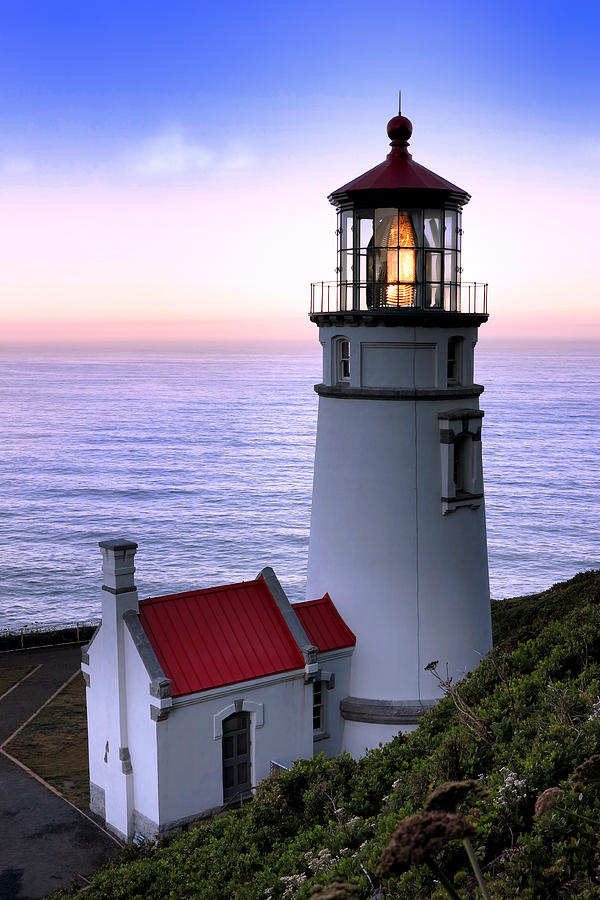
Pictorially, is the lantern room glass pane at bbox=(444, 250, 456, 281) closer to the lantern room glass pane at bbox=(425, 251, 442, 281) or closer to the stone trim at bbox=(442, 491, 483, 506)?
the lantern room glass pane at bbox=(425, 251, 442, 281)

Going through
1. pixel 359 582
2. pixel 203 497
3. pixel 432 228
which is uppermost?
pixel 432 228

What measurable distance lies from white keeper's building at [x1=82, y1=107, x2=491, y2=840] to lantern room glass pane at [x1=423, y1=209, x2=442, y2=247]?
0.03 meters

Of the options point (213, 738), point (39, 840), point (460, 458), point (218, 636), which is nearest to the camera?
point (213, 738)

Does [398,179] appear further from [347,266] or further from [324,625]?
[324,625]

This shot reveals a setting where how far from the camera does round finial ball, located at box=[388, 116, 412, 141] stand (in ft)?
62.0

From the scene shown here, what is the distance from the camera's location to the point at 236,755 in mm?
17688

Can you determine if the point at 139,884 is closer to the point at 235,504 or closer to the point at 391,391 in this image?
the point at 391,391

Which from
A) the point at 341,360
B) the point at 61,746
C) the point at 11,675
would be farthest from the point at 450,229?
the point at 11,675

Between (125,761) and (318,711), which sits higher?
(318,711)

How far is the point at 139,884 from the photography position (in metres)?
12.2

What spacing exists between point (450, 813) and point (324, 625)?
14.2m

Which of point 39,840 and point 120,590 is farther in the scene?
point 39,840

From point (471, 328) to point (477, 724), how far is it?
966 cm

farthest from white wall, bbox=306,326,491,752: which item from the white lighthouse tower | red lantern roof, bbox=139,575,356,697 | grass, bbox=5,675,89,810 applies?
grass, bbox=5,675,89,810
